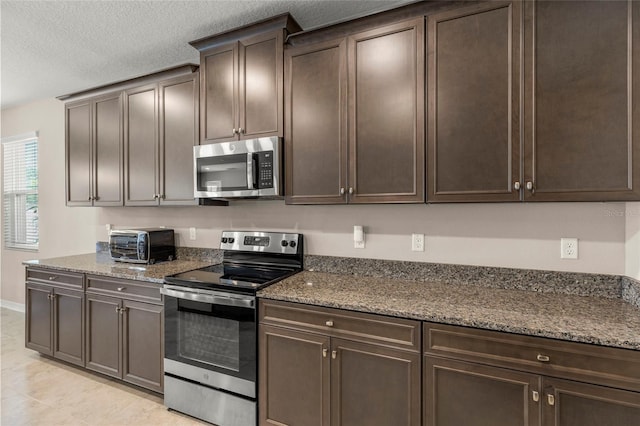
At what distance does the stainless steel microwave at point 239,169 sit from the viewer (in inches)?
88.3

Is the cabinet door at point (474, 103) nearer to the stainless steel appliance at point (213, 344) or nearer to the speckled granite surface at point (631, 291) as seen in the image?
the speckled granite surface at point (631, 291)

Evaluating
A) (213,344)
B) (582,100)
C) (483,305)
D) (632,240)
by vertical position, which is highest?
(582,100)

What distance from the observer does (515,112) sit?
5.43 ft

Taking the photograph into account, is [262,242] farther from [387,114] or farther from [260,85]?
[387,114]

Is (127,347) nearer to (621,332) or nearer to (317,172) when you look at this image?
(317,172)

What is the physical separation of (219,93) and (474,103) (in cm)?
177

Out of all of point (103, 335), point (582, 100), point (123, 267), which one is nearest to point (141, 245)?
point (123, 267)

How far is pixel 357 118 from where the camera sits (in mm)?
2021

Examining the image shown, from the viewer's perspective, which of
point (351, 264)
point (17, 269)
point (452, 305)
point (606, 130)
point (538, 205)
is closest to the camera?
point (606, 130)

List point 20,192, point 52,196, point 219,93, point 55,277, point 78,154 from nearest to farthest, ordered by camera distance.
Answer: point 219,93 → point 55,277 → point 78,154 → point 52,196 → point 20,192

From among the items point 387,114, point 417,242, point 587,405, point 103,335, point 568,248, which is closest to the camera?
point 587,405

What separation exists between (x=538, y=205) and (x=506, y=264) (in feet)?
1.28

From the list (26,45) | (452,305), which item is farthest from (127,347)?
(26,45)

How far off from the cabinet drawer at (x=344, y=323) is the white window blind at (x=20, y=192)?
4.28 metres
